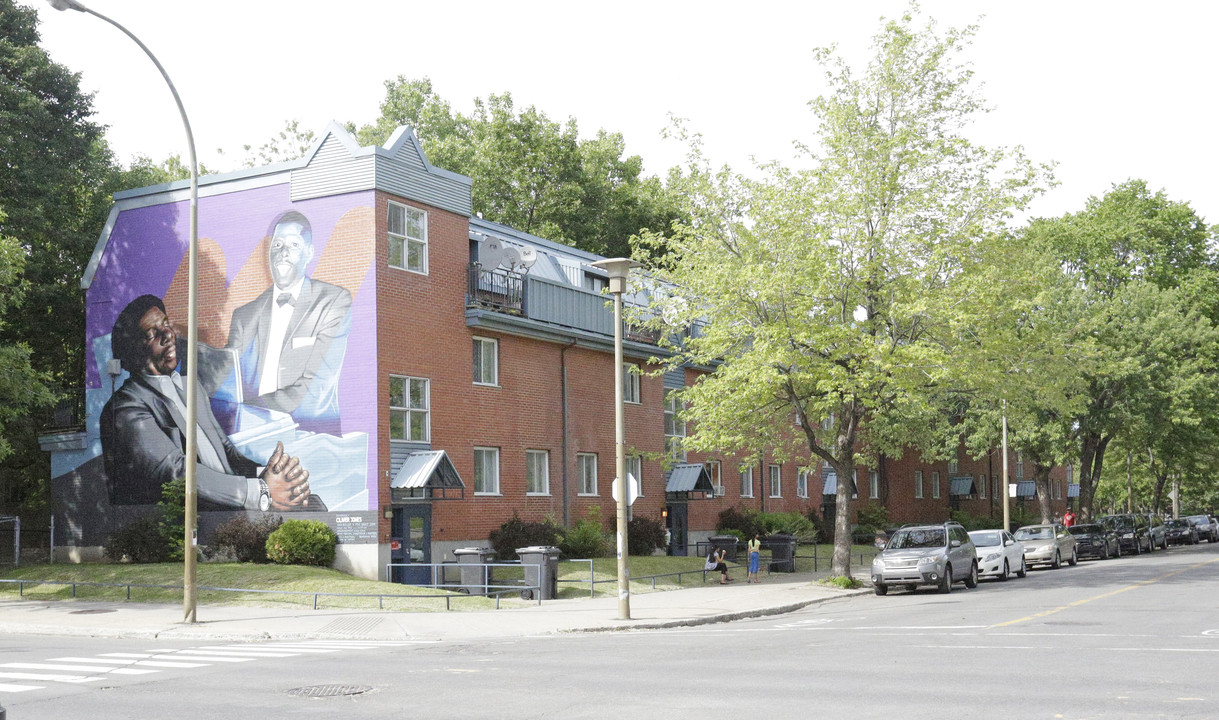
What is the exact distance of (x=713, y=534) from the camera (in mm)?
40688

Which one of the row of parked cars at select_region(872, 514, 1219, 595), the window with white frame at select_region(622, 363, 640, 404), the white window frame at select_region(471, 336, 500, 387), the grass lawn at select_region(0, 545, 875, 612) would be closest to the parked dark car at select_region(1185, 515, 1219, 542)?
the row of parked cars at select_region(872, 514, 1219, 595)

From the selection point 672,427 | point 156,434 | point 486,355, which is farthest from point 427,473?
point 672,427

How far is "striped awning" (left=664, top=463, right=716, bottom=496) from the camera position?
3791cm

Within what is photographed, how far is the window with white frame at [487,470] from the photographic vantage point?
99.5 ft

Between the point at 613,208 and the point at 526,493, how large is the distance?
2910cm

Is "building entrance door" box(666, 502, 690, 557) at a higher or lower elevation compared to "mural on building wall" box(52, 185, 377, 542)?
lower

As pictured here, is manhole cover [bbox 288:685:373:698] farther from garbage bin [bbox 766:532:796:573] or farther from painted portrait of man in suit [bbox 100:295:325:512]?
garbage bin [bbox 766:532:796:573]

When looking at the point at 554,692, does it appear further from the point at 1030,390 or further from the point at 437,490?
the point at 1030,390

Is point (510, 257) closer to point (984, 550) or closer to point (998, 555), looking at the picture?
point (984, 550)

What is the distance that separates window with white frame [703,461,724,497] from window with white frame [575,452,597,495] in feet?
25.7

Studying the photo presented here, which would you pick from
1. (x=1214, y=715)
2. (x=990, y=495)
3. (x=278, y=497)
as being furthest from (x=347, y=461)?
(x=990, y=495)

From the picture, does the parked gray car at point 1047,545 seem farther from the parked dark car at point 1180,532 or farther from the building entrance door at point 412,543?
the building entrance door at point 412,543

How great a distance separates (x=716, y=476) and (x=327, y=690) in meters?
31.3

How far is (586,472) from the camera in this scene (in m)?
34.8
